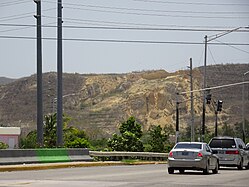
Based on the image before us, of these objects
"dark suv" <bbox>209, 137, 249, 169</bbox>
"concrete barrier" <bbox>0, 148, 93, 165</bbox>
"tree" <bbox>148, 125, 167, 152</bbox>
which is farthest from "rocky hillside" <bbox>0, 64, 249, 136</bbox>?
"dark suv" <bbox>209, 137, 249, 169</bbox>

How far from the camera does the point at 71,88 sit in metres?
161

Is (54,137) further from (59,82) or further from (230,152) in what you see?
(230,152)

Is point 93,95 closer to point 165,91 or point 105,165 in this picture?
point 165,91

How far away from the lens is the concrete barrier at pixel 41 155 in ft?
108

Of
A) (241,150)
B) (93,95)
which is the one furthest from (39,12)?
(93,95)

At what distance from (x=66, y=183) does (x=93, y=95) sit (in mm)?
138609

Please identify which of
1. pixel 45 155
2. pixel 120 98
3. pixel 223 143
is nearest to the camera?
pixel 45 155

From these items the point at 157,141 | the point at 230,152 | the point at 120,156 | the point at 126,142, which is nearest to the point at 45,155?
the point at 230,152

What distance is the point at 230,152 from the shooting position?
3650 cm

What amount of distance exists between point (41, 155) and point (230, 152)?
1054 cm

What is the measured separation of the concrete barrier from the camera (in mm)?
32834

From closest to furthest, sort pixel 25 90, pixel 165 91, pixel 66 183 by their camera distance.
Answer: pixel 66 183 → pixel 165 91 → pixel 25 90

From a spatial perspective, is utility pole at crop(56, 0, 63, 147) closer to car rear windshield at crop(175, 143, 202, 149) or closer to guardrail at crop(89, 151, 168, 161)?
guardrail at crop(89, 151, 168, 161)

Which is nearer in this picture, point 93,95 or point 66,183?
point 66,183
